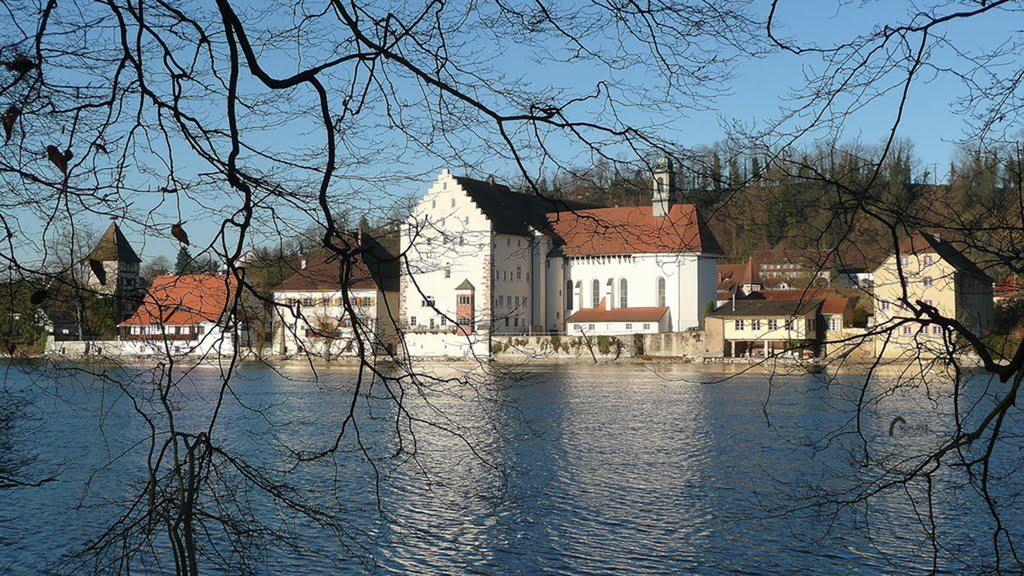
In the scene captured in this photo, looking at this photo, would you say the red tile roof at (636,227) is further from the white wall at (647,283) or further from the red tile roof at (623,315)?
the red tile roof at (623,315)

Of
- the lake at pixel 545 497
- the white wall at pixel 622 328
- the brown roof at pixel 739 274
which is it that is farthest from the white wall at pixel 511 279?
the lake at pixel 545 497

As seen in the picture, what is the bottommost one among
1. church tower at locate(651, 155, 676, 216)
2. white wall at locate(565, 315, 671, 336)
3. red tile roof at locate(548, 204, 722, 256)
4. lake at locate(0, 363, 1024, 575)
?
lake at locate(0, 363, 1024, 575)

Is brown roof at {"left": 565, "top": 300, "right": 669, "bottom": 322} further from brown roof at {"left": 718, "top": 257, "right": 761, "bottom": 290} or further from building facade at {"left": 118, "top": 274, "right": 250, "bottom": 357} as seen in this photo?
building facade at {"left": 118, "top": 274, "right": 250, "bottom": 357}

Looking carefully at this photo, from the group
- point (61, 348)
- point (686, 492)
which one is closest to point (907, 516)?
point (686, 492)

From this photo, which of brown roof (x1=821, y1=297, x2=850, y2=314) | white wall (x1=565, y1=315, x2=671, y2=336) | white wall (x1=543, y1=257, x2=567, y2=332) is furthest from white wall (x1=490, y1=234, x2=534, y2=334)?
brown roof (x1=821, y1=297, x2=850, y2=314)

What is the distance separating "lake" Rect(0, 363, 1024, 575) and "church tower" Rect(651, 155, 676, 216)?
0.82 metres

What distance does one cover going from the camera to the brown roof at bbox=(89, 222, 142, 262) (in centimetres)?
375

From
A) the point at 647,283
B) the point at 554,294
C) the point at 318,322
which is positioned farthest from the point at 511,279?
the point at 318,322

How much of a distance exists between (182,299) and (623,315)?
50756 millimetres

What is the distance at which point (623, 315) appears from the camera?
5375cm

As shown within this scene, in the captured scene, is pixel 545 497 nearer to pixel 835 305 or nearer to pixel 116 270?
pixel 116 270

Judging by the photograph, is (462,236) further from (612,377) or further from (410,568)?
(612,377)

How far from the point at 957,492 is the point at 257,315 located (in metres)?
11.6

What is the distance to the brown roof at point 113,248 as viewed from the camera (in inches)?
148
